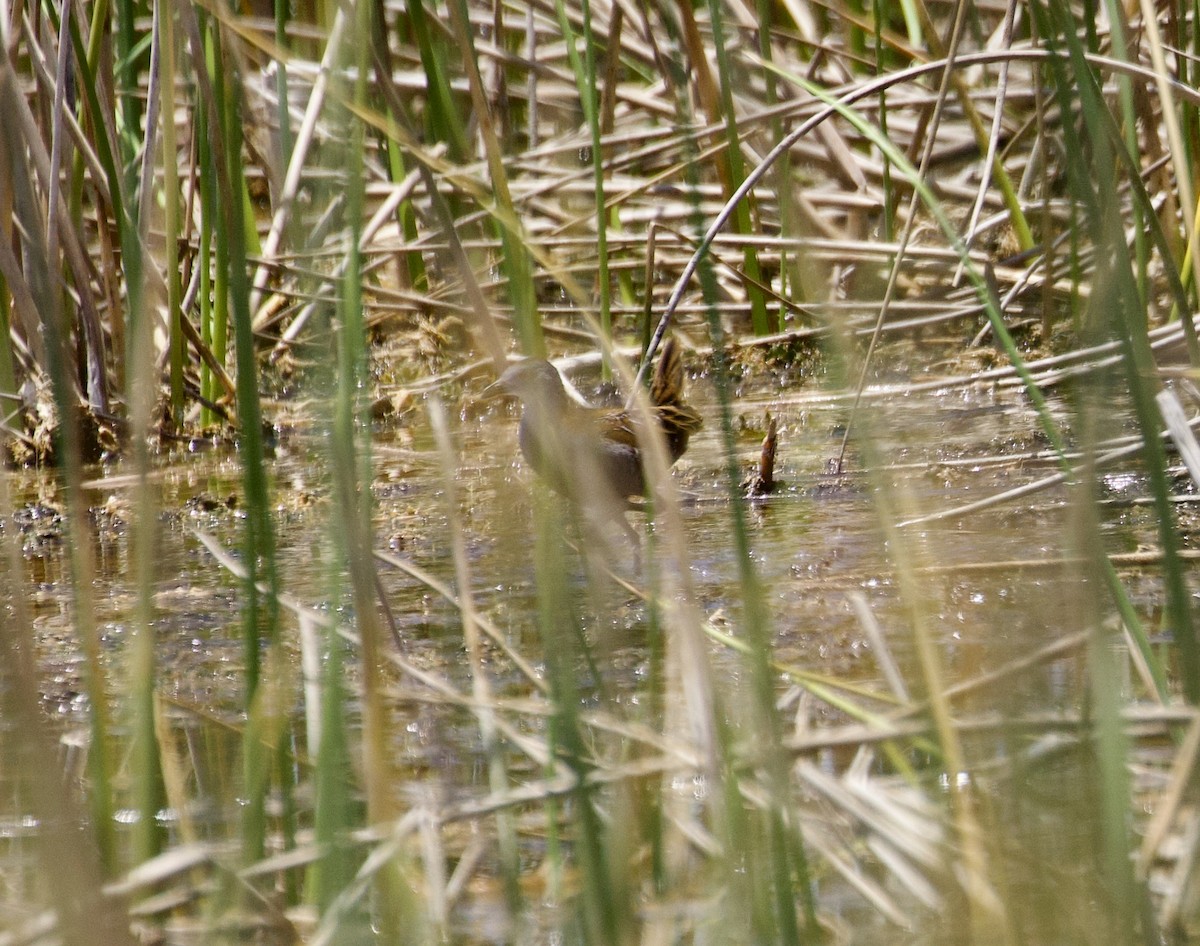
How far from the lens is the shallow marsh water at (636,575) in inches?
54.1

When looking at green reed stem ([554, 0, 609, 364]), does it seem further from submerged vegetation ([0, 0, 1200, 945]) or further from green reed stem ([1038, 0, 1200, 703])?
green reed stem ([1038, 0, 1200, 703])

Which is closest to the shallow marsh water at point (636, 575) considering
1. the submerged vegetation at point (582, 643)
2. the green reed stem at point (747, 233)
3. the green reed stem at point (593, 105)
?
the submerged vegetation at point (582, 643)

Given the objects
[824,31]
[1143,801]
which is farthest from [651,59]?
[1143,801]

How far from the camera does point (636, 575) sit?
10.4 ft

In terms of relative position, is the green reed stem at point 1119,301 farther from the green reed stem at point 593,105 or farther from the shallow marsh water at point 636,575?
the green reed stem at point 593,105

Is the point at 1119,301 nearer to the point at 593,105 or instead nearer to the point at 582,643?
the point at 582,643

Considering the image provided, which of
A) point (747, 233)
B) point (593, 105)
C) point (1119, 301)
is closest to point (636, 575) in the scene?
point (593, 105)

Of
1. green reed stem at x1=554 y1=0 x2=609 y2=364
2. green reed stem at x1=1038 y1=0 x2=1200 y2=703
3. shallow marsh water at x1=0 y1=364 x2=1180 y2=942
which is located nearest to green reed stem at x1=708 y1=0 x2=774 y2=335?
shallow marsh water at x1=0 y1=364 x2=1180 y2=942

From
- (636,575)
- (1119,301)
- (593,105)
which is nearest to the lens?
(1119,301)

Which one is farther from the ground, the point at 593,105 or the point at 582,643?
the point at 593,105

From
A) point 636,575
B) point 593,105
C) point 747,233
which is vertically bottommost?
point 636,575

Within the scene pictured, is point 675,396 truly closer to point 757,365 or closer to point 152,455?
point 757,365

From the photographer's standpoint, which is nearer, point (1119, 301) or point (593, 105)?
point (1119, 301)

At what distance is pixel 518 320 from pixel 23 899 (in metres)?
0.83
